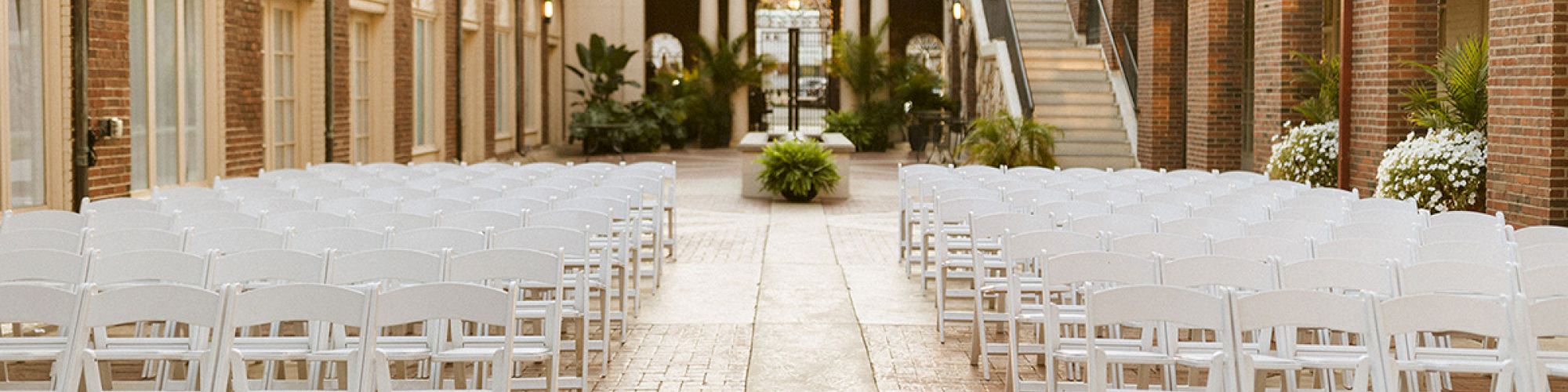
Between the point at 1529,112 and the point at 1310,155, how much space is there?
15.6ft

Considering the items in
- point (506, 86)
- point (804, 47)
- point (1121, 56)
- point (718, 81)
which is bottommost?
point (506, 86)

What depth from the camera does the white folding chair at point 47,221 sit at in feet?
28.2

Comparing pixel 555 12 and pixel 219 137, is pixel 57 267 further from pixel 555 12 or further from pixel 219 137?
pixel 555 12

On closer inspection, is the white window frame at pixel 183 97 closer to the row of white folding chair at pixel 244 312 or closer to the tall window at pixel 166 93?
the tall window at pixel 166 93

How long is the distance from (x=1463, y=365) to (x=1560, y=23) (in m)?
6.13

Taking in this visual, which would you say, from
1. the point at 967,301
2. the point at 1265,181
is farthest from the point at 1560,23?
the point at 967,301

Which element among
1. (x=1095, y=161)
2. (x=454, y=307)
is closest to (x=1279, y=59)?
(x=1095, y=161)

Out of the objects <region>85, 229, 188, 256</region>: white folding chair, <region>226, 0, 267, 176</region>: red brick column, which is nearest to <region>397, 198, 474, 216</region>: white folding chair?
<region>85, 229, 188, 256</region>: white folding chair

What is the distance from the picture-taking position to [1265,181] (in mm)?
12992

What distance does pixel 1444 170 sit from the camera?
12.1 meters

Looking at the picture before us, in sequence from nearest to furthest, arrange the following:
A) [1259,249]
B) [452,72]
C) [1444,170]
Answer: [1259,249] → [1444,170] → [452,72]

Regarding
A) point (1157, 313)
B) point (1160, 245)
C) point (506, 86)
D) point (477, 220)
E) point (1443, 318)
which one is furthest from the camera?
point (506, 86)

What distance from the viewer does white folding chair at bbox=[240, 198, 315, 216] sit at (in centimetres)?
1026

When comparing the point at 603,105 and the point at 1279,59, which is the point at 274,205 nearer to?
the point at 1279,59
